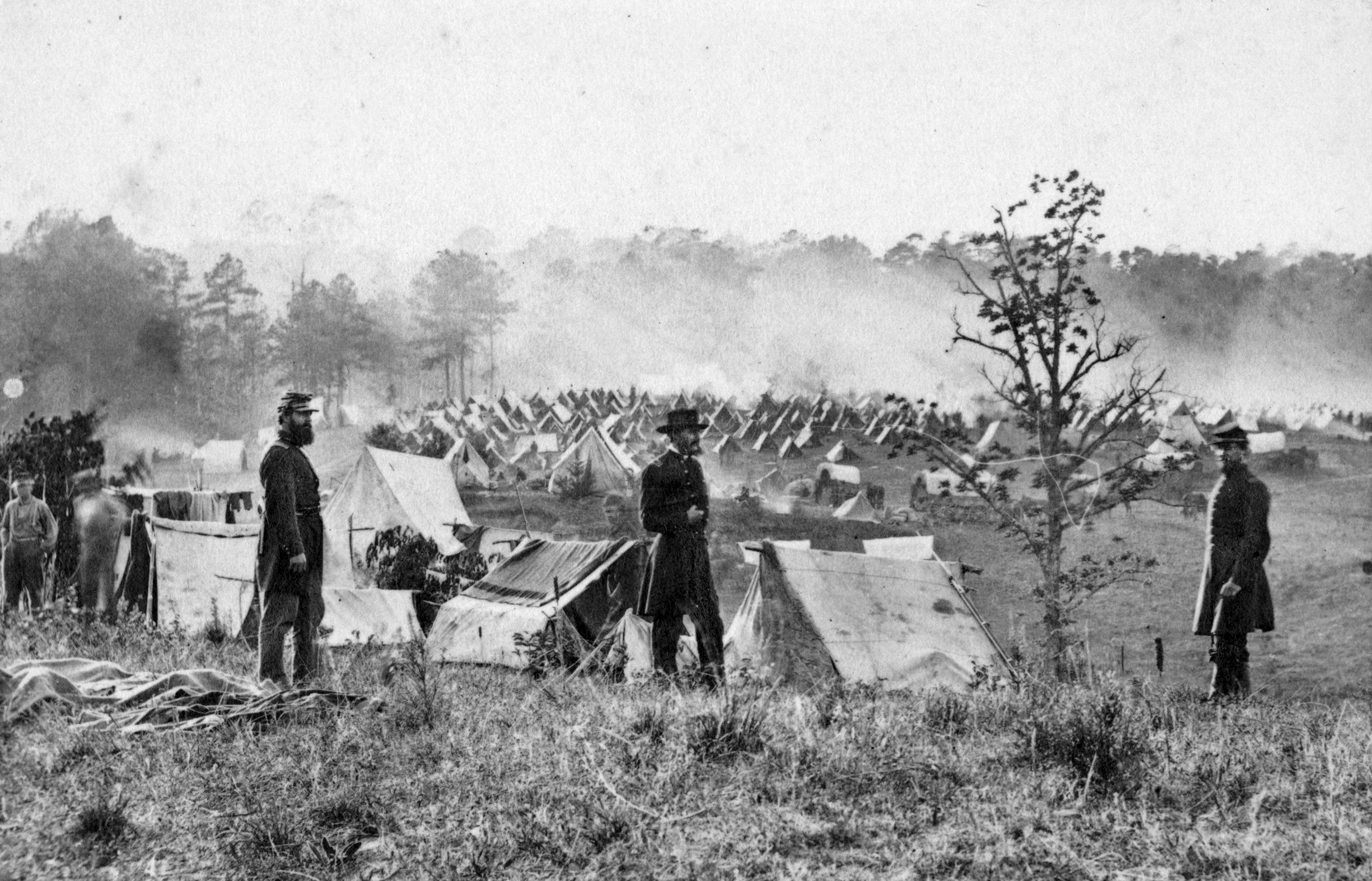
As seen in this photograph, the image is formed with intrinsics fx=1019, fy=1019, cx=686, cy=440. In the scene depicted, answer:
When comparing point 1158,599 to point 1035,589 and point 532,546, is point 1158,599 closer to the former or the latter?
point 1035,589

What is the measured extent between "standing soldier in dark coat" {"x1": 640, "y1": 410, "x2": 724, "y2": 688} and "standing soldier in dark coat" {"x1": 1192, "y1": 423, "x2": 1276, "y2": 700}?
128 inches

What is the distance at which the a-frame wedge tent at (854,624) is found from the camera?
777 centimetres

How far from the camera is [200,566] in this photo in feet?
36.4

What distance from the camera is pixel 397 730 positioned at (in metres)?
4.41

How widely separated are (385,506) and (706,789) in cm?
849

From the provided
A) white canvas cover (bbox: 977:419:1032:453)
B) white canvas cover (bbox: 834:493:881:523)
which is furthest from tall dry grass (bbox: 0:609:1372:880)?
white canvas cover (bbox: 834:493:881:523)

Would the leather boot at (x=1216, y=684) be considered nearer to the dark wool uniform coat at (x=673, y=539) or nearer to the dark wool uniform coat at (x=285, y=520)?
the dark wool uniform coat at (x=673, y=539)

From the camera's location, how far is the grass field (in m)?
3.15

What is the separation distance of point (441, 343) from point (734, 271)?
142 inches

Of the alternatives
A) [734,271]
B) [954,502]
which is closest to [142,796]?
[954,502]

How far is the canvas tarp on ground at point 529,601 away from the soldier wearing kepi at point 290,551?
2.51 metres

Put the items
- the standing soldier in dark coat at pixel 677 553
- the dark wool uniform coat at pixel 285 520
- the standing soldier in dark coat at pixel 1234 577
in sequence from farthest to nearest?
the standing soldier in dark coat at pixel 1234 577, the standing soldier in dark coat at pixel 677 553, the dark wool uniform coat at pixel 285 520

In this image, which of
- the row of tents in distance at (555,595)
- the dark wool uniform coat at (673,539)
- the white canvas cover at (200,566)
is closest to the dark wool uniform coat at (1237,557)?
the row of tents in distance at (555,595)

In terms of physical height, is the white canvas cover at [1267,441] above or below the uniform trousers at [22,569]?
above
